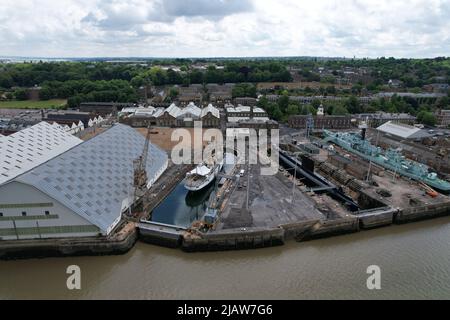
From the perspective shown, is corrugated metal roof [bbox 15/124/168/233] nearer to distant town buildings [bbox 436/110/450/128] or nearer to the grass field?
the grass field

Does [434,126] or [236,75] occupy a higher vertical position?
[236,75]

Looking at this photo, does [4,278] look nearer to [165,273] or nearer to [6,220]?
[6,220]

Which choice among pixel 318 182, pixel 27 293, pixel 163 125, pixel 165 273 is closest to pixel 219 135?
pixel 163 125

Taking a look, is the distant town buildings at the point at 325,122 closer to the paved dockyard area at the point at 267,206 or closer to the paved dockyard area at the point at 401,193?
the paved dockyard area at the point at 401,193

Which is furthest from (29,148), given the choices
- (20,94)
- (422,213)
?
(20,94)

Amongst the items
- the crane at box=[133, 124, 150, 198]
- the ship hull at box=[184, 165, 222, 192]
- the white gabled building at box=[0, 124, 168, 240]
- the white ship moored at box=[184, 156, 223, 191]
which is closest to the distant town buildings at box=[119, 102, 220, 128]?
the ship hull at box=[184, 165, 222, 192]

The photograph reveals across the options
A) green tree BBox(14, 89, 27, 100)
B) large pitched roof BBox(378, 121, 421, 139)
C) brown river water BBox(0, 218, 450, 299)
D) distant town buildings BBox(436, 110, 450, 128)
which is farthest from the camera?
green tree BBox(14, 89, 27, 100)
